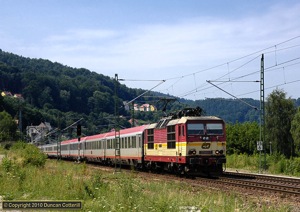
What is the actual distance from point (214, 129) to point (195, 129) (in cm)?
122

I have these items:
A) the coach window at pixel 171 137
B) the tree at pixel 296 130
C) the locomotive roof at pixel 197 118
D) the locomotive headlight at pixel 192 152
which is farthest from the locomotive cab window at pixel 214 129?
the tree at pixel 296 130

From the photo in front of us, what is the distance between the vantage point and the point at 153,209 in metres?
11.4

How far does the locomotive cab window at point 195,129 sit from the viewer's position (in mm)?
26781

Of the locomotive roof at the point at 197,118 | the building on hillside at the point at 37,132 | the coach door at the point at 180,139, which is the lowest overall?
the coach door at the point at 180,139

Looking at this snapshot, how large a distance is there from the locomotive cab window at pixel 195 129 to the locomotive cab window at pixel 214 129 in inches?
14.8

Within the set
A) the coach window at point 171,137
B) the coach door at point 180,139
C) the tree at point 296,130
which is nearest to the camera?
the coach door at point 180,139

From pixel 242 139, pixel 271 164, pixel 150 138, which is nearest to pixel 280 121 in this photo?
pixel 242 139

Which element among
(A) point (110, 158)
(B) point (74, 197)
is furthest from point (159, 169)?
(B) point (74, 197)

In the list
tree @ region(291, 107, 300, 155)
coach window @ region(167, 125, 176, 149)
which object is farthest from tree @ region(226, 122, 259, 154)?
coach window @ region(167, 125, 176, 149)

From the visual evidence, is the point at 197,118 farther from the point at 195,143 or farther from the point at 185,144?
the point at 185,144

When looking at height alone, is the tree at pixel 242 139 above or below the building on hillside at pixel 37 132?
below

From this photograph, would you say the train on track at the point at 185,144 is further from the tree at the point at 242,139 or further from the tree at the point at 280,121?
the tree at the point at 280,121

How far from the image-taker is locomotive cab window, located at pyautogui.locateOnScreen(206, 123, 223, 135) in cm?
2730

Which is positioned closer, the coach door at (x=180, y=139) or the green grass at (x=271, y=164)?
the coach door at (x=180, y=139)
